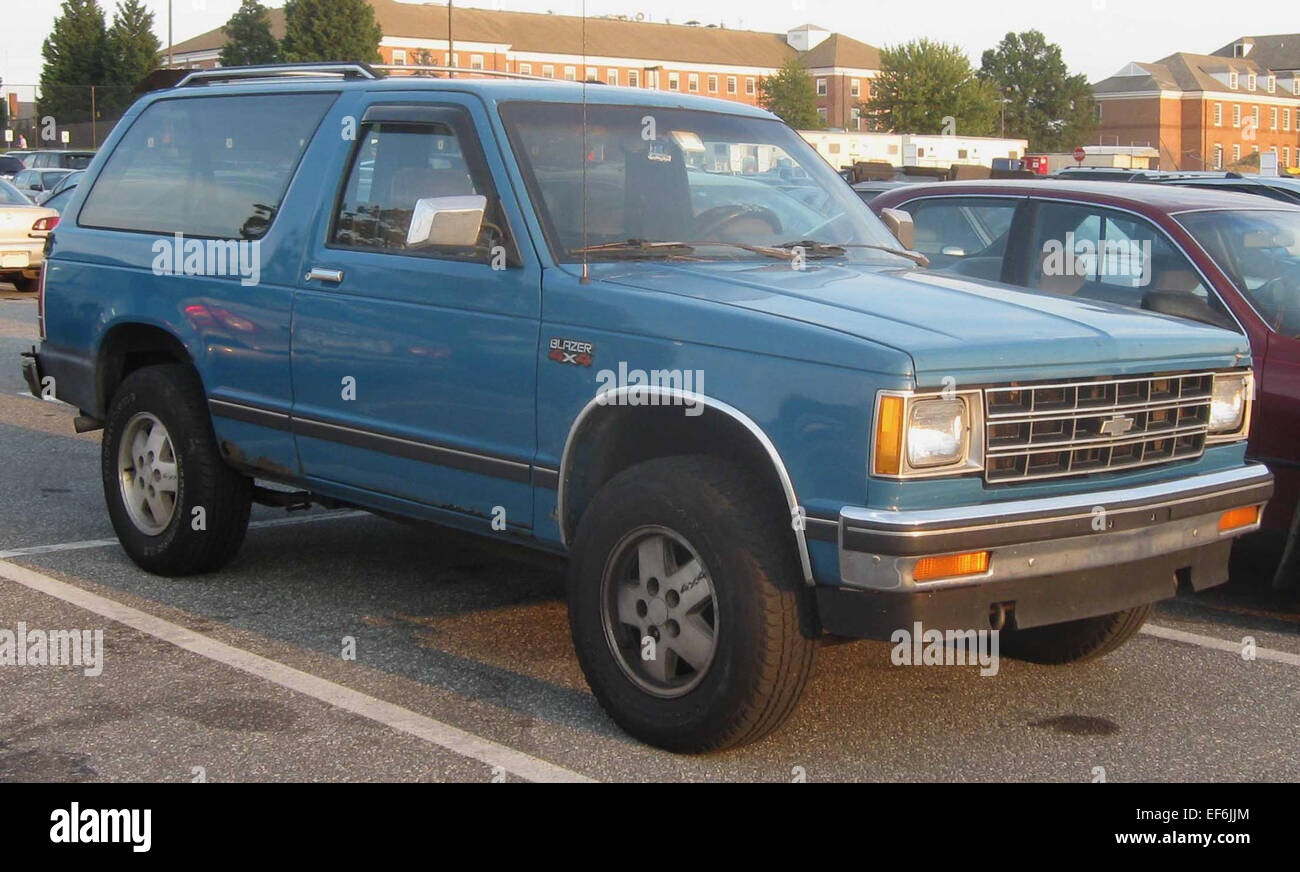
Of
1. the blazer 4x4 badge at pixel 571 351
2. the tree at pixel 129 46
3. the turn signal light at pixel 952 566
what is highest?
the tree at pixel 129 46

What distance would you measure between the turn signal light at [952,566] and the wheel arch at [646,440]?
0.34m

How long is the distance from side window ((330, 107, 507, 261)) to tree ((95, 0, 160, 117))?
68.4 metres

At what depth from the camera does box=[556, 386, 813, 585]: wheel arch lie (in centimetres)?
425

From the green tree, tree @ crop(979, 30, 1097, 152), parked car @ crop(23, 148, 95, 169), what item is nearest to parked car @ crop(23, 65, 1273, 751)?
parked car @ crop(23, 148, 95, 169)

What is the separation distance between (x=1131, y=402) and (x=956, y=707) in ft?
3.82

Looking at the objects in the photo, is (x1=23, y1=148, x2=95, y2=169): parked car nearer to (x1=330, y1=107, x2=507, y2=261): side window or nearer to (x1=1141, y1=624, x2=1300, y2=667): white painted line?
(x1=330, y1=107, x2=507, y2=261): side window

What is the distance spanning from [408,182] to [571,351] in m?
1.18

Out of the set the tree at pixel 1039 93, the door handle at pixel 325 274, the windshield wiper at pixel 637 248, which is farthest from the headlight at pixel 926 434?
the tree at pixel 1039 93

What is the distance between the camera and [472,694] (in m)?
4.96

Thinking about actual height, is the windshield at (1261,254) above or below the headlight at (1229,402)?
above

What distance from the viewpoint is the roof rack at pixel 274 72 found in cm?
620

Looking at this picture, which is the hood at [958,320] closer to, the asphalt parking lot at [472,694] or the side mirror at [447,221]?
the side mirror at [447,221]

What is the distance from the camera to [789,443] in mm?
4125
